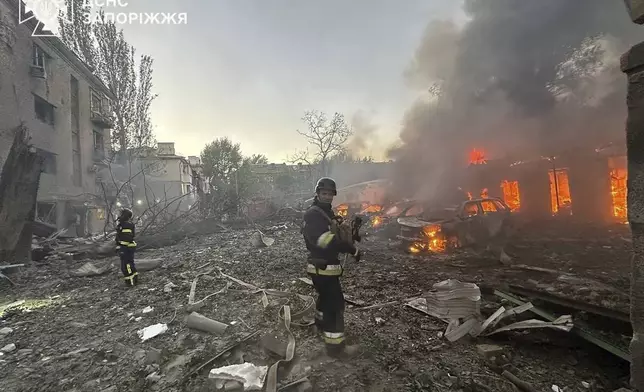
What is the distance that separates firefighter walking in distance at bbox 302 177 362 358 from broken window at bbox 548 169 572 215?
16.4 metres

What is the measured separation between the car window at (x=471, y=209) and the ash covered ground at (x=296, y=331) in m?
1.50

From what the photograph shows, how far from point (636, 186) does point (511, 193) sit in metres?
18.1

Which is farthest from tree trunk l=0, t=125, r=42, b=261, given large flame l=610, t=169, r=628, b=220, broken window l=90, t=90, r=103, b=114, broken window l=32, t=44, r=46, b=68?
large flame l=610, t=169, r=628, b=220

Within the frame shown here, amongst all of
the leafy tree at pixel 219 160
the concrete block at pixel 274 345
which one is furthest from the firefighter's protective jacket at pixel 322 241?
the leafy tree at pixel 219 160

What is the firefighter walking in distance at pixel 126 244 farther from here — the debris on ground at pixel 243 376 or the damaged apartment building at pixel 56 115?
the damaged apartment building at pixel 56 115

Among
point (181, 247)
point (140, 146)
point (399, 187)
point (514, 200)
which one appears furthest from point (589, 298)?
point (140, 146)

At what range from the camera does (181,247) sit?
10852mm

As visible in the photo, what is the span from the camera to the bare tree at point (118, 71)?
20.0 meters

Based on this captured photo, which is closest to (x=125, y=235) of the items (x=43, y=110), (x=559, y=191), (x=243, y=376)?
(x=243, y=376)

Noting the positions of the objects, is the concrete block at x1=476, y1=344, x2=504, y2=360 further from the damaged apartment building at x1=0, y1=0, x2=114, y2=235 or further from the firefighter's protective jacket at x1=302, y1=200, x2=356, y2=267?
the damaged apartment building at x1=0, y1=0, x2=114, y2=235

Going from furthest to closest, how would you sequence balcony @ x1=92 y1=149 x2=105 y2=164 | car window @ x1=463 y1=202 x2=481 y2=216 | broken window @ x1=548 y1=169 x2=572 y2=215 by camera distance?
balcony @ x1=92 y1=149 x2=105 y2=164 → broken window @ x1=548 y1=169 x2=572 y2=215 → car window @ x1=463 y1=202 x2=481 y2=216

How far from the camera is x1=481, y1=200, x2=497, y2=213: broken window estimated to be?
31.4 feet

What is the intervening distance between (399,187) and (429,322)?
66.7ft

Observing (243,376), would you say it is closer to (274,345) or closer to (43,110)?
(274,345)
